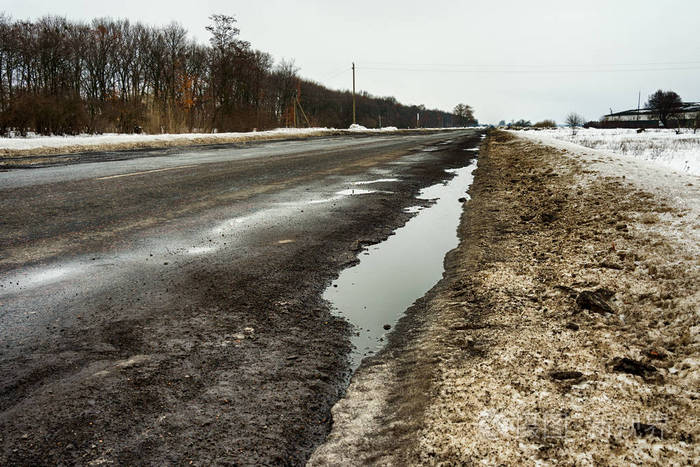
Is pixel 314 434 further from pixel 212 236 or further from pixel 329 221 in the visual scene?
pixel 329 221

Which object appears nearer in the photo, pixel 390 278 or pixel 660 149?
pixel 390 278

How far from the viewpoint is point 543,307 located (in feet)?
9.83

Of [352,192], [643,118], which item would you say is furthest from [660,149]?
[643,118]

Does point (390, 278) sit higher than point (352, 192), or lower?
lower

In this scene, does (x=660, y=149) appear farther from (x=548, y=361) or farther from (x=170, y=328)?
(x=170, y=328)

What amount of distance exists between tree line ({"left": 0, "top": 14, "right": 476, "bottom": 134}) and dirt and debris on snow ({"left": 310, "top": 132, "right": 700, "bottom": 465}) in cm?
2694

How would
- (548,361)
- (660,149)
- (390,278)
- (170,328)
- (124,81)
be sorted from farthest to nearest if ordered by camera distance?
1. (124,81)
2. (660,149)
3. (390,278)
4. (170,328)
5. (548,361)

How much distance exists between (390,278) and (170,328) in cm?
185

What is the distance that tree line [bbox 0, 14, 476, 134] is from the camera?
86.0ft

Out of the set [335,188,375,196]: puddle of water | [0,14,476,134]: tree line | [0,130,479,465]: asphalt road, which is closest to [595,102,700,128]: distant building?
[0,14,476,134]: tree line

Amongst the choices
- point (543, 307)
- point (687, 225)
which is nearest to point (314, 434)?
point (543, 307)

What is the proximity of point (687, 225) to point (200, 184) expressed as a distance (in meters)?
7.08

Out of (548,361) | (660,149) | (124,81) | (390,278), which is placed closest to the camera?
(548,361)

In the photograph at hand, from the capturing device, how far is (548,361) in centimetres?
231
